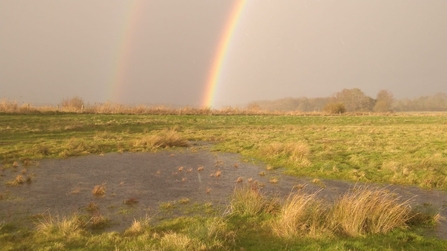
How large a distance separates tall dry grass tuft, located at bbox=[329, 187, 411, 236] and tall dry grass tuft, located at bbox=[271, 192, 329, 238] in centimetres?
42

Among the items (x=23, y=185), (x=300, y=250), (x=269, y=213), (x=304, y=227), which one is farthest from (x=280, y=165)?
(x=23, y=185)

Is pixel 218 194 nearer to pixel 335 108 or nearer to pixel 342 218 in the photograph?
pixel 342 218

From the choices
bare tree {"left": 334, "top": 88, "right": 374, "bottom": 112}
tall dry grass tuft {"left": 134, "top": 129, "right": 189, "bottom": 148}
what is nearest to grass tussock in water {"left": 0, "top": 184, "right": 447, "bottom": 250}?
tall dry grass tuft {"left": 134, "top": 129, "right": 189, "bottom": 148}

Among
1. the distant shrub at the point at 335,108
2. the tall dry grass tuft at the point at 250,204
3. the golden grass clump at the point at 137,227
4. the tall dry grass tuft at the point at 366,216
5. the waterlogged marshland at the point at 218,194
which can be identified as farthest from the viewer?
the distant shrub at the point at 335,108

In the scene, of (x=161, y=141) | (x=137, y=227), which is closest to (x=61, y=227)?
(x=137, y=227)

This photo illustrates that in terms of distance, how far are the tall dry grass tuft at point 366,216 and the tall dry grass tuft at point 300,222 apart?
0.42m

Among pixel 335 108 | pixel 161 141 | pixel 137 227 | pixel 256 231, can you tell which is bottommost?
pixel 256 231

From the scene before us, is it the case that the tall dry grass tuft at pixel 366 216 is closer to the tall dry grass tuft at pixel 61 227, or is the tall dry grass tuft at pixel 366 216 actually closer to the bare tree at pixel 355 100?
the tall dry grass tuft at pixel 61 227

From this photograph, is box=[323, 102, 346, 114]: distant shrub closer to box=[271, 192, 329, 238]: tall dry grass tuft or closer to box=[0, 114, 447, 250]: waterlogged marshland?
box=[0, 114, 447, 250]: waterlogged marshland

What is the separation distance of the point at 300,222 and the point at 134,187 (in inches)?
316

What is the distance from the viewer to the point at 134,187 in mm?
14680

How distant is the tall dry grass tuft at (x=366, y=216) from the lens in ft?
32.0

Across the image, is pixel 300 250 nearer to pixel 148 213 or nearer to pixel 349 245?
pixel 349 245

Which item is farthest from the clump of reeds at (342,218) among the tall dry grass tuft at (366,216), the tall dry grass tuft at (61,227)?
the tall dry grass tuft at (61,227)
